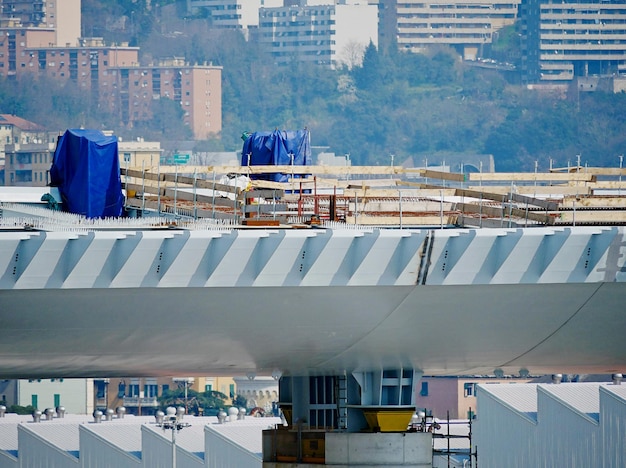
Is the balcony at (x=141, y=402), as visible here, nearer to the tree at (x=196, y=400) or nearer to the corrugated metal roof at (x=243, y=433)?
the tree at (x=196, y=400)

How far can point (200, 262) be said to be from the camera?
30500 millimetres

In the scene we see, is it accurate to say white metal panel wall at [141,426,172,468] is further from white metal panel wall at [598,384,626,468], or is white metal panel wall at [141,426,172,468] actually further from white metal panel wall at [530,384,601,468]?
white metal panel wall at [598,384,626,468]

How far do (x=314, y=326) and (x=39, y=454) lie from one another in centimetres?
3566

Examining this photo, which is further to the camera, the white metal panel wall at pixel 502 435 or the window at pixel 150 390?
the window at pixel 150 390

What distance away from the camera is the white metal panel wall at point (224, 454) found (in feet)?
194

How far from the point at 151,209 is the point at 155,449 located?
864 inches

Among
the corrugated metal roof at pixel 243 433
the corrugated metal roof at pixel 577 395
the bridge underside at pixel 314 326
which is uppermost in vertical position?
the bridge underside at pixel 314 326

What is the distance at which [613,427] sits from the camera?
5475 centimetres

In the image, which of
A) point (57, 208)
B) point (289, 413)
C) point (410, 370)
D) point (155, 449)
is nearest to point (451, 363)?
point (410, 370)

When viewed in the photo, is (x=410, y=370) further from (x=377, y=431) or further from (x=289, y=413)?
(x=289, y=413)

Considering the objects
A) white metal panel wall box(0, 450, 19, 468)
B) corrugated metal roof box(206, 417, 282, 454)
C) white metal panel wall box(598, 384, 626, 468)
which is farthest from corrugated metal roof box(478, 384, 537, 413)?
white metal panel wall box(0, 450, 19, 468)

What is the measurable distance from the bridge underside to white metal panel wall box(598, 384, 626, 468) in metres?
17.0

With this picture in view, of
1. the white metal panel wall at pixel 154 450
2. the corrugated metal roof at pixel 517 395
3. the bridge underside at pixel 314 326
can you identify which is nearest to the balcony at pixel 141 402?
the white metal panel wall at pixel 154 450

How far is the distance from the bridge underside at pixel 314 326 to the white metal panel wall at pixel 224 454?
22.3 meters
